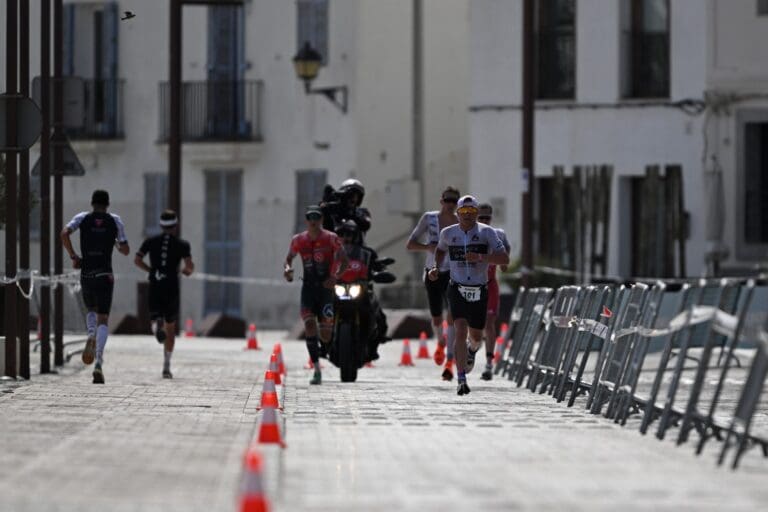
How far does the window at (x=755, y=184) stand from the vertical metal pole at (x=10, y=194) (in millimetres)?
22974

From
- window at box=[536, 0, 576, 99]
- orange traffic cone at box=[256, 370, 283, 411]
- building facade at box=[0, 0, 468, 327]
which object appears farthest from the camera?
building facade at box=[0, 0, 468, 327]

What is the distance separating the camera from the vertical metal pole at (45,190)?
23422mm

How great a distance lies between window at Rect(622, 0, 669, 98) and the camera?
4359 centimetres

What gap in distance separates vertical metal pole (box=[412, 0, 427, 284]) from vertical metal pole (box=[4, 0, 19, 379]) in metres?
23.9

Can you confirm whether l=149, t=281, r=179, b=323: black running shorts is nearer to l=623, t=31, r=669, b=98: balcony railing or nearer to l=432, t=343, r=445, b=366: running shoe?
l=432, t=343, r=445, b=366: running shoe

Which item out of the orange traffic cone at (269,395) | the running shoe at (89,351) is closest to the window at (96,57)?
the running shoe at (89,351)

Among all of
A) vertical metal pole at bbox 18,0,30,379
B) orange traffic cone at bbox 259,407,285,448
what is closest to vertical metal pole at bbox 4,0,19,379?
vertical metal pole at bbox 18,0,30,379

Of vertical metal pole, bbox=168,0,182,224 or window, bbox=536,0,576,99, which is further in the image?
window, bbox=536,0,576,99

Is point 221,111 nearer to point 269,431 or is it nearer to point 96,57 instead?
point 96,57

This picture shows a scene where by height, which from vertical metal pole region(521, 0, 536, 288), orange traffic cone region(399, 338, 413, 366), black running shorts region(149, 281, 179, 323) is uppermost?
vertical metal pole region(521, 0, 536, 288)

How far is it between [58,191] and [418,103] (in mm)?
20784

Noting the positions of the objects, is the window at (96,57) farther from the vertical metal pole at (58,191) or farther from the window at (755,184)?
the vertical metal pole at (58,191)

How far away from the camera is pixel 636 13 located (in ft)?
143

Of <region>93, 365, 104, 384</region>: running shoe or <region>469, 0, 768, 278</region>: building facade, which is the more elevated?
<region>469, 0, 768, 278</region>: building facade
